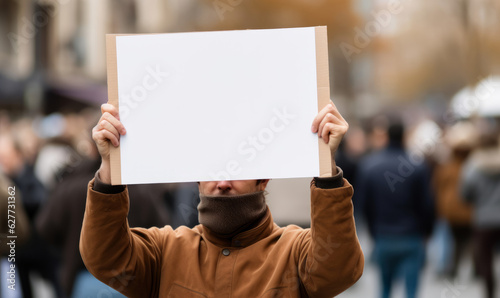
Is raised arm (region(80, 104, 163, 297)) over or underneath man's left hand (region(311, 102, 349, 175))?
underneath

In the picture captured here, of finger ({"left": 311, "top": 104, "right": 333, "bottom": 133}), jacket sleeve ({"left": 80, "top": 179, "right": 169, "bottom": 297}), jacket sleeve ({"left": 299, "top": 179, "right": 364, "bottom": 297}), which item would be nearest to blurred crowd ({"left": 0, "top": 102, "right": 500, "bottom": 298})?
jacket sleeve ({"left": 80, "top": 179, "right": 169, "bottom": 297})

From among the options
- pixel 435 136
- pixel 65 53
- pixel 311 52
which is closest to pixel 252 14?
pixel 65 53

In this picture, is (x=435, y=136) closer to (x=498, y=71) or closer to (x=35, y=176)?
(x=35, y=176)

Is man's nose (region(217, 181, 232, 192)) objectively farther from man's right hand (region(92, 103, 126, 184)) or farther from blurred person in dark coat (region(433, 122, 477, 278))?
blurred person in dark coat (region(433, 122, 477, 278))

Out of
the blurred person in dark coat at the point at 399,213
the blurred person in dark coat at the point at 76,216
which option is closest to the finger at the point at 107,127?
the blurred person in dark coat at the point at 76,216

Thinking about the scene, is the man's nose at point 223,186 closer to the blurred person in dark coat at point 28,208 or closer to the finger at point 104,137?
the finger at point 104,137

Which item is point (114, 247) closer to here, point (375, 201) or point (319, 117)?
point (319, 117)

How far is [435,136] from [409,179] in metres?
4.09

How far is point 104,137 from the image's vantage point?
259cm

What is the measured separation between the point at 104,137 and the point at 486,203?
650cm

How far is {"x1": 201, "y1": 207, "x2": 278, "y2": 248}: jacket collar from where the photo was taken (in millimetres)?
2875

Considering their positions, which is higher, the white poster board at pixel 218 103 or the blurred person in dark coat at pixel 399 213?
the white poster board at pixel 218 103

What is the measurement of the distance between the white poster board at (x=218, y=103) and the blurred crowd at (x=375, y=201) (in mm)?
2267

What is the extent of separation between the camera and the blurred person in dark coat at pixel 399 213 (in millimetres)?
7254
